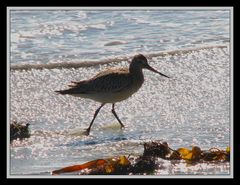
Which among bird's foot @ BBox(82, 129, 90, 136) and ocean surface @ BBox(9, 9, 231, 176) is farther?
bird's foot @ BBox(82, 129, 90, 136)

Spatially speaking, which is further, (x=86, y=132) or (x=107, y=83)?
(x=107, y=83)

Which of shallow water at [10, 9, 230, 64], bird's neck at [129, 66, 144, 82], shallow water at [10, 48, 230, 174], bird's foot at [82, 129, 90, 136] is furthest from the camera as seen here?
shallow water at [10, 9, 230, 64]

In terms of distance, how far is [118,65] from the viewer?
33.6 ft

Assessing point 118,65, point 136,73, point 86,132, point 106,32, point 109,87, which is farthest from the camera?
point 106,32

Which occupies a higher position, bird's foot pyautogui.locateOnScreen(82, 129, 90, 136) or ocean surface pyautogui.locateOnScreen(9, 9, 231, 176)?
ocean surface pyautogui.locateOnScreen(9, 9, 231, 176)

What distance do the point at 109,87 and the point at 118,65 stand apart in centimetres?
208

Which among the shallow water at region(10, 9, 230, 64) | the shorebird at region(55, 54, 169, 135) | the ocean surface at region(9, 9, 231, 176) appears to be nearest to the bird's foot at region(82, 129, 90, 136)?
the ocean surface at region(9, 9, 231, 176)

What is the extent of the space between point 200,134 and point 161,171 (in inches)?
46.2

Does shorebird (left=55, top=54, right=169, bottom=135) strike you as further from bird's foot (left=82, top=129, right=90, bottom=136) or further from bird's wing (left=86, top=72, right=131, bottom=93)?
bird's foot (left=82, top=129, right=90, bottom=136)

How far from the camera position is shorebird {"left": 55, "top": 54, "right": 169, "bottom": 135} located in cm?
816

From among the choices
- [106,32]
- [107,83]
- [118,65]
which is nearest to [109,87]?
[107,83]

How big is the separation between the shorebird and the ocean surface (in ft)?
0.89

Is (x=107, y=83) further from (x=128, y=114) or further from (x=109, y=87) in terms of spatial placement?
(x=128, y=114)

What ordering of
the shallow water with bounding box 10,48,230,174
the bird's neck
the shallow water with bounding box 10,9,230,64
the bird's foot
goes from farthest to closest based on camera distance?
the shallow water with bounding box 10,9,230,64 < the bird's neck < the bird's foot < the shallow water with bounding box 10,48,230,174
